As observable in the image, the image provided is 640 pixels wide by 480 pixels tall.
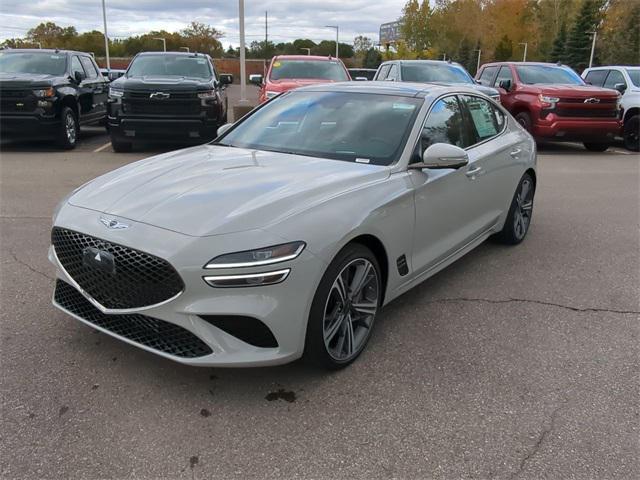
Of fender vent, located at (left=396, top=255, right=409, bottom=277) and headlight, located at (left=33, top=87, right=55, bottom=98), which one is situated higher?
headlight, located at (left=33, top=87, right=55, bottom=98)

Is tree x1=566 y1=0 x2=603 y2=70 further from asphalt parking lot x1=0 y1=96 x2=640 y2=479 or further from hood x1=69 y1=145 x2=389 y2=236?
hood x1=69 y1=145 x2=389 y2=236

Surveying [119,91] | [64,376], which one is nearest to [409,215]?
[64,376]

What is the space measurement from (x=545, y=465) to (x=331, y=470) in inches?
38.0

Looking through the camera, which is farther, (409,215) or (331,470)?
(409,215)

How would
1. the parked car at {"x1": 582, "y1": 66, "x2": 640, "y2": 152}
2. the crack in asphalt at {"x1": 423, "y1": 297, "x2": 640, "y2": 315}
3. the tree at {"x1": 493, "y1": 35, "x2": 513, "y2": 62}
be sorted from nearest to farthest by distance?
1. the crack in asphalt at {"x1": 423, "y1": 297, "x2": 640, "y2": 315}
2. the parked car at {"x1": 582, "y1": 66, "x2": 640, "y2": 152}
3. the tree at {"x1": 493, "y1": 35, "x2": 513, "y2": 62}

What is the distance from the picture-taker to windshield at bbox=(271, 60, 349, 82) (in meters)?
12.0

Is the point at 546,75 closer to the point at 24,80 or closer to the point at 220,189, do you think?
the point at 24,80

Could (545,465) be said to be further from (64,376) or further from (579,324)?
(64,376)

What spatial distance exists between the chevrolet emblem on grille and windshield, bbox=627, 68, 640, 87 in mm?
14109

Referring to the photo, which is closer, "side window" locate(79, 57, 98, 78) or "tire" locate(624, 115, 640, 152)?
"side window" locate(79, 57, 98, 78)

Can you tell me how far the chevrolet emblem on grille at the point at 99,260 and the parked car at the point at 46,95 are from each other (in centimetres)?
884

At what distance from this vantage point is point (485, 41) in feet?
234

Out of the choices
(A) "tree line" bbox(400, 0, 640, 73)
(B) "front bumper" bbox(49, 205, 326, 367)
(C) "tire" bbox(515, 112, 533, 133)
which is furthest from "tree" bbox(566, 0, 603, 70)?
(B) "front bumper" bbox(49, 205, 326, 367)

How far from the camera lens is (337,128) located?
411 centimetres
